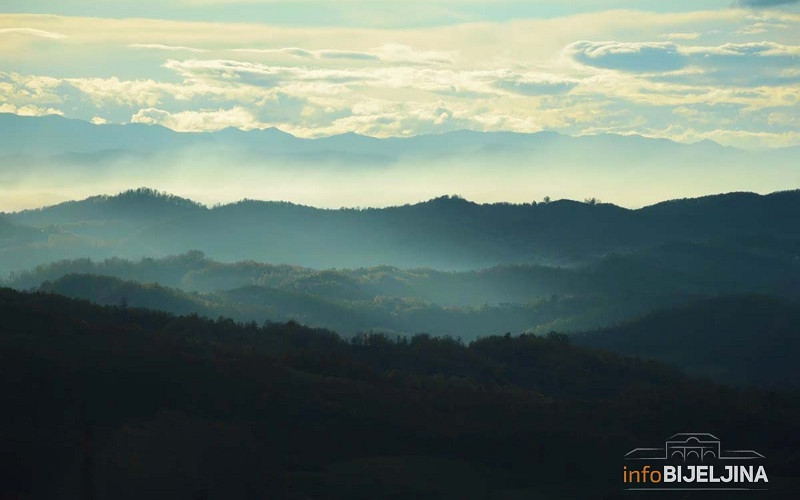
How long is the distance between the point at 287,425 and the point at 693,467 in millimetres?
31362

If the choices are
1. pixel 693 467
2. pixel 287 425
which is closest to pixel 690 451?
pixel 693 467

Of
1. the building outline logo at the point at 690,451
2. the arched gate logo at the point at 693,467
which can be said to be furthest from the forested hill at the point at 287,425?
the building outline logo at the point at 690,451

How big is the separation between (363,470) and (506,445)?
17.2 meters

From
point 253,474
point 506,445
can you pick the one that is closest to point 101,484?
point 253,474

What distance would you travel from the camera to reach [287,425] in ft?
344

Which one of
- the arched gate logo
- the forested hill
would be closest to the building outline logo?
the arched gate logo

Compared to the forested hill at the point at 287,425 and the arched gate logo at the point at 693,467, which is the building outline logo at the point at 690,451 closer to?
the arched gate logo at the point at 693,467

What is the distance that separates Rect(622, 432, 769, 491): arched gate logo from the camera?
8300cm

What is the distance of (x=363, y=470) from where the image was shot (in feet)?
300

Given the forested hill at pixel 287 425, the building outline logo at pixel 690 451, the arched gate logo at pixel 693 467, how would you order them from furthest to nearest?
the building outline logo at pixel 690 451, the arched gate logo at pixel 693 467, the forested hill at pixel 287 425

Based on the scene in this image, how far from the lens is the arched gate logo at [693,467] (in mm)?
83000

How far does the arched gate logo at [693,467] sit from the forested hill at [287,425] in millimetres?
1675

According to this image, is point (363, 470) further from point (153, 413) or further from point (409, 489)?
point (153, 413)

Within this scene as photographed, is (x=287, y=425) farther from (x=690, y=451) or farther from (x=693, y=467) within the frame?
(x=693, y=467)
